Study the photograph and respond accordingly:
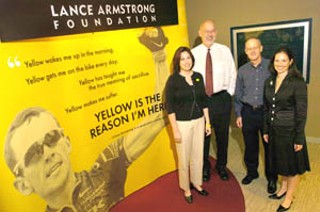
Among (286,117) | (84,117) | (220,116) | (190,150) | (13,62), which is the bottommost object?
(190,150)

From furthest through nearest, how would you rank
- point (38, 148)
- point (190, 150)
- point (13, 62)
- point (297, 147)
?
1. point (190, 150)
2. point (297, 147)
3. point (38, 148)
4. point (13, 62)

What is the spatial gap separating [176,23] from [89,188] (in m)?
1.79

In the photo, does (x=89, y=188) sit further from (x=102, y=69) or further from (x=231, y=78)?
(x=231, y=78)

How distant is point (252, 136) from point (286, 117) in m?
0.58

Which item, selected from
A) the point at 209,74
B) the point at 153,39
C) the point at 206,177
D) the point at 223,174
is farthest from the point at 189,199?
the point at 153,39

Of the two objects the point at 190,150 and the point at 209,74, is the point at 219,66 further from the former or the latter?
the point at 190,150

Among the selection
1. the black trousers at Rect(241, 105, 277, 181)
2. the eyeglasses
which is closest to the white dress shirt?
the black trousers at Rect(241, 105, 277, 181)

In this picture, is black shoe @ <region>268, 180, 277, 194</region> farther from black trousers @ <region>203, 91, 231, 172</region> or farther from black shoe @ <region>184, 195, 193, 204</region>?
black shoe @ <region>184, 195, 193, 204</region>

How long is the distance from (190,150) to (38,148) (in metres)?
1.28

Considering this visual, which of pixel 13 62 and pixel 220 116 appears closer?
pixel 13 62

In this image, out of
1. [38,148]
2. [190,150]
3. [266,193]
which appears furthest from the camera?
[266,193]

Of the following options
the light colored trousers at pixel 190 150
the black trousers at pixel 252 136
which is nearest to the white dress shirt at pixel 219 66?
the black trousers at pixel 252 136

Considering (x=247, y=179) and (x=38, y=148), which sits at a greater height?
(x=38, y=148)

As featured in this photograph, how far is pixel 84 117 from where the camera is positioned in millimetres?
2342
